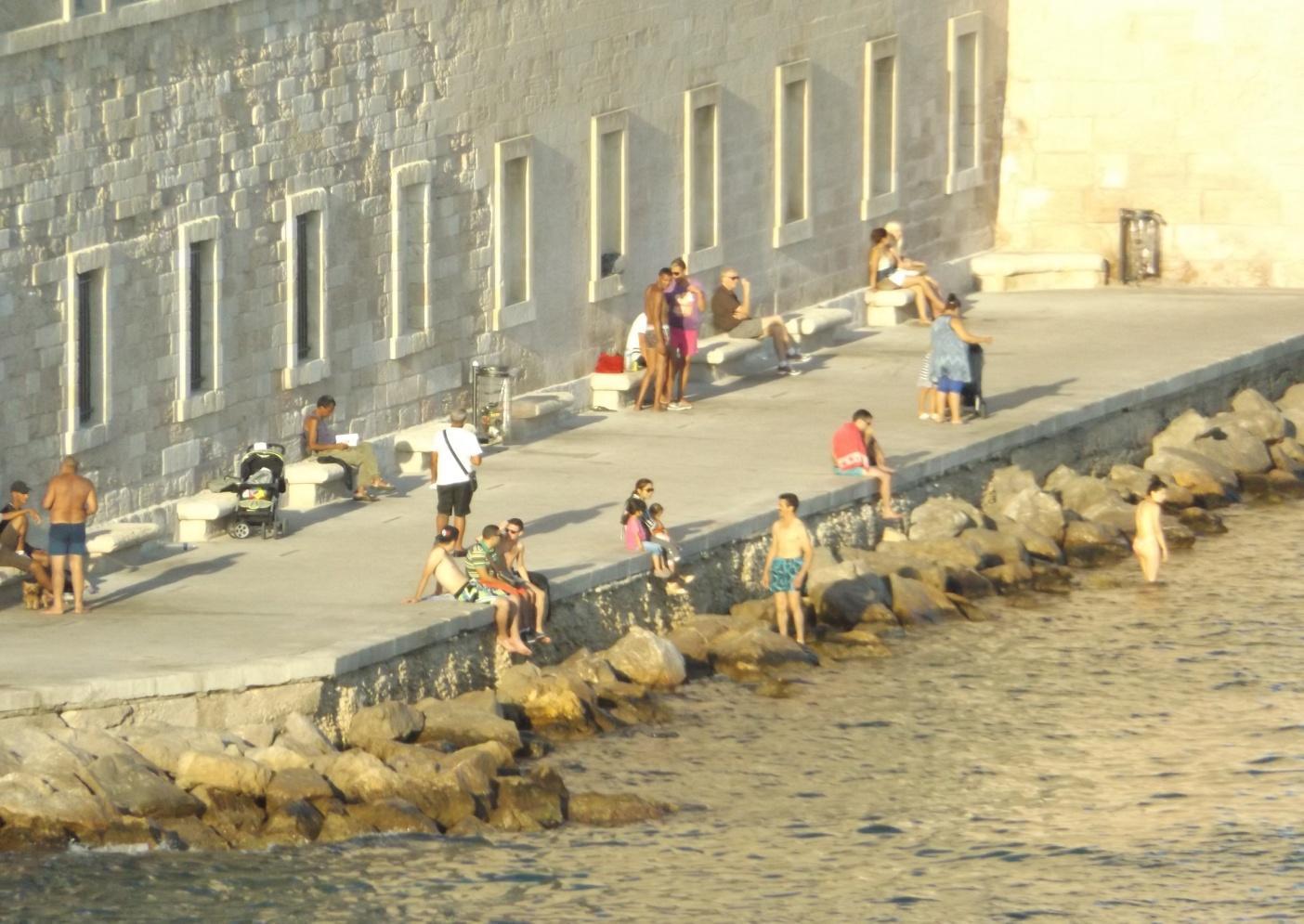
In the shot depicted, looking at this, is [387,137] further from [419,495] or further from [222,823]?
[222,823]

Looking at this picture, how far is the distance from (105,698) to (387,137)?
33.9ft

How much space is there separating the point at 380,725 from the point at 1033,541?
11.7 metres

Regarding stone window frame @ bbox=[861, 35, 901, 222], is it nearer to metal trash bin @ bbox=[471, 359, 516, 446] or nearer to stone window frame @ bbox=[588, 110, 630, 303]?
stone window frame @ bbox=[588, 110, 630, 303]

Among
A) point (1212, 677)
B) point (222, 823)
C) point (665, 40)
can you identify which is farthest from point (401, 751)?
point (665, 40)

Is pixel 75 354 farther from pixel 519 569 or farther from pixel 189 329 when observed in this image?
pixel 519 569

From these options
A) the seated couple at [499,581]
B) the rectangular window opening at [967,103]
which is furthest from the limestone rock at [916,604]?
the rectangular window opening at [967,103]

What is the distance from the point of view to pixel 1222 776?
3050 cm

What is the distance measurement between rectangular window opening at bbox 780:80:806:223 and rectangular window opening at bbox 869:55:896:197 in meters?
1.89

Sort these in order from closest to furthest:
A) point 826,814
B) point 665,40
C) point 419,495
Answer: point 826,814 < point 419,495 < point 665,40

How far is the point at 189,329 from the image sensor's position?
33312 mm

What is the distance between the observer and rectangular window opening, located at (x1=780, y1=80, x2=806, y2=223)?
44531 millimetres

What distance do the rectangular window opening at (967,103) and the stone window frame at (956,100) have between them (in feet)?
0.04

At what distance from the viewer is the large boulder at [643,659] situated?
31.9 meters

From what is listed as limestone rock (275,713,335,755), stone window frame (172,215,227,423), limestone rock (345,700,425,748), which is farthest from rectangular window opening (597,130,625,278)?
limestone rock (275,713,335,755)
